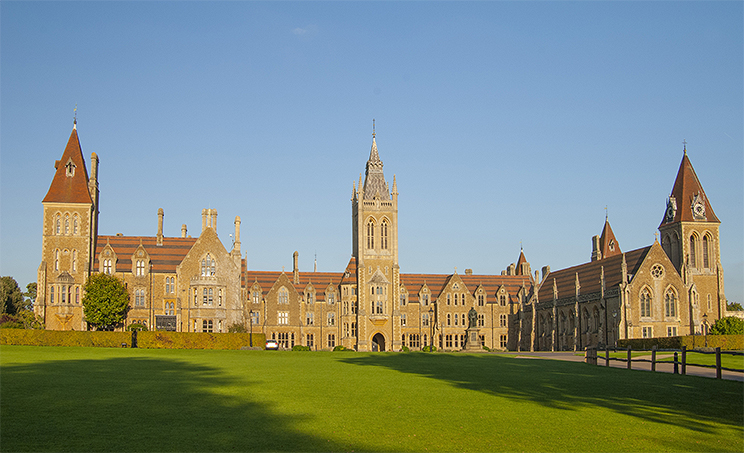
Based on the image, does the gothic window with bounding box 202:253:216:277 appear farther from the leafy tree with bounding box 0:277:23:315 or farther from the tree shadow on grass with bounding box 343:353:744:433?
the tree shadow on grass with bounding box 343:353:744:433

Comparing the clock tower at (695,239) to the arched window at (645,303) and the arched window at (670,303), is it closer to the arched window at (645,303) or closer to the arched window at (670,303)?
the arched window at (670,303)

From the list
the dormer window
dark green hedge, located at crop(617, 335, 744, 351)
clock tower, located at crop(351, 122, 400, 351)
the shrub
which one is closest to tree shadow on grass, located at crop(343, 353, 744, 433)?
dark green hedge, located at crop(617, 335, 744, 351)

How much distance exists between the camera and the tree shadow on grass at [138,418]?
43.9ft

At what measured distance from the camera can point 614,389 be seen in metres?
22.6

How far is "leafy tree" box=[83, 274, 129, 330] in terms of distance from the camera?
72.9m

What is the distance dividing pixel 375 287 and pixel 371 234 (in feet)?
25.5

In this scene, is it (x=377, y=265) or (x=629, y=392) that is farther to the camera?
(x=377, y=265)

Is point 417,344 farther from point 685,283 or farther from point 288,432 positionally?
point 288,432

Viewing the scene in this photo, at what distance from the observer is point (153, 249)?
83.9 meters

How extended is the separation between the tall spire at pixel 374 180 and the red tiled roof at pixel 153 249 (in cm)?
2845

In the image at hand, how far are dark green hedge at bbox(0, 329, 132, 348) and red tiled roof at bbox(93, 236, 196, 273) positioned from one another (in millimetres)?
25066

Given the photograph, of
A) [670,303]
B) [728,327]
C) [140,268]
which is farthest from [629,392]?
[670,303]

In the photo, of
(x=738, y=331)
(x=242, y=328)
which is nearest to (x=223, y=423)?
(x=242, y=328)

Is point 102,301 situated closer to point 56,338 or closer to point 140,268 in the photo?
point 140,268
